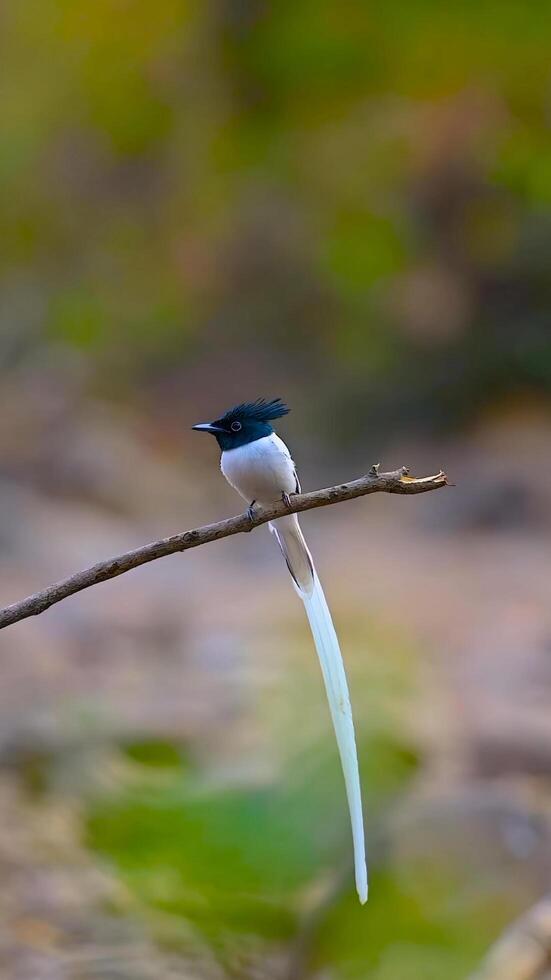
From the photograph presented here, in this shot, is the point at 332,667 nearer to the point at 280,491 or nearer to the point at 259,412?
the point at 280,491

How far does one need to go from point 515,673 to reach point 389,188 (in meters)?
4.66

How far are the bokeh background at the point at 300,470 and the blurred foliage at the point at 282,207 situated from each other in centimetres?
3

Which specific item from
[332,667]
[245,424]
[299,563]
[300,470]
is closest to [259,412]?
[245,424]

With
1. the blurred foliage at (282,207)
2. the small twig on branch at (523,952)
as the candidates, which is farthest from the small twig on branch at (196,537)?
the blurred foliage at (282,207)

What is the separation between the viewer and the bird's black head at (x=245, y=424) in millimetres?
1647

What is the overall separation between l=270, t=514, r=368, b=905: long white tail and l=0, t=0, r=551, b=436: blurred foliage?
225 inches

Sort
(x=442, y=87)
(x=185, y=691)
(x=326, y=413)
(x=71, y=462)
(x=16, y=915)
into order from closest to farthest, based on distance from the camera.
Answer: (x=16, y=915), (x=185, y=691), (x=71, y=462), (x=326, y=413), (x=442, y=87)

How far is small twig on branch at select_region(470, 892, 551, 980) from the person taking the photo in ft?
7.22

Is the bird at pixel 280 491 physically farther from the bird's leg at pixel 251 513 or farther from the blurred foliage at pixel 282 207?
the blurred foliage at pixel 282 207

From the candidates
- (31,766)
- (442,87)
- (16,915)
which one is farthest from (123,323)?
(16,915)

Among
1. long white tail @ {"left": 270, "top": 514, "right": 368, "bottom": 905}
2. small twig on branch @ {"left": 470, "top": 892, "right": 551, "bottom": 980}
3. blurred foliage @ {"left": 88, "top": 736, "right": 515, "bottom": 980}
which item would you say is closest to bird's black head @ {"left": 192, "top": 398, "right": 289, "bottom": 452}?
long white tail @ {"left": 270, "top": 514, "right": 368, "bottom": 905}

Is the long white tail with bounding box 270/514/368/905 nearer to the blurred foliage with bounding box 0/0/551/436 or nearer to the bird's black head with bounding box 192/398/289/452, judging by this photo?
the bird's black head with bounding box 192/398/289/452

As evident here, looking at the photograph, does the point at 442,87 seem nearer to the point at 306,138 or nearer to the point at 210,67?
the point at 306,138

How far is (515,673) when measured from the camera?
4684mm
